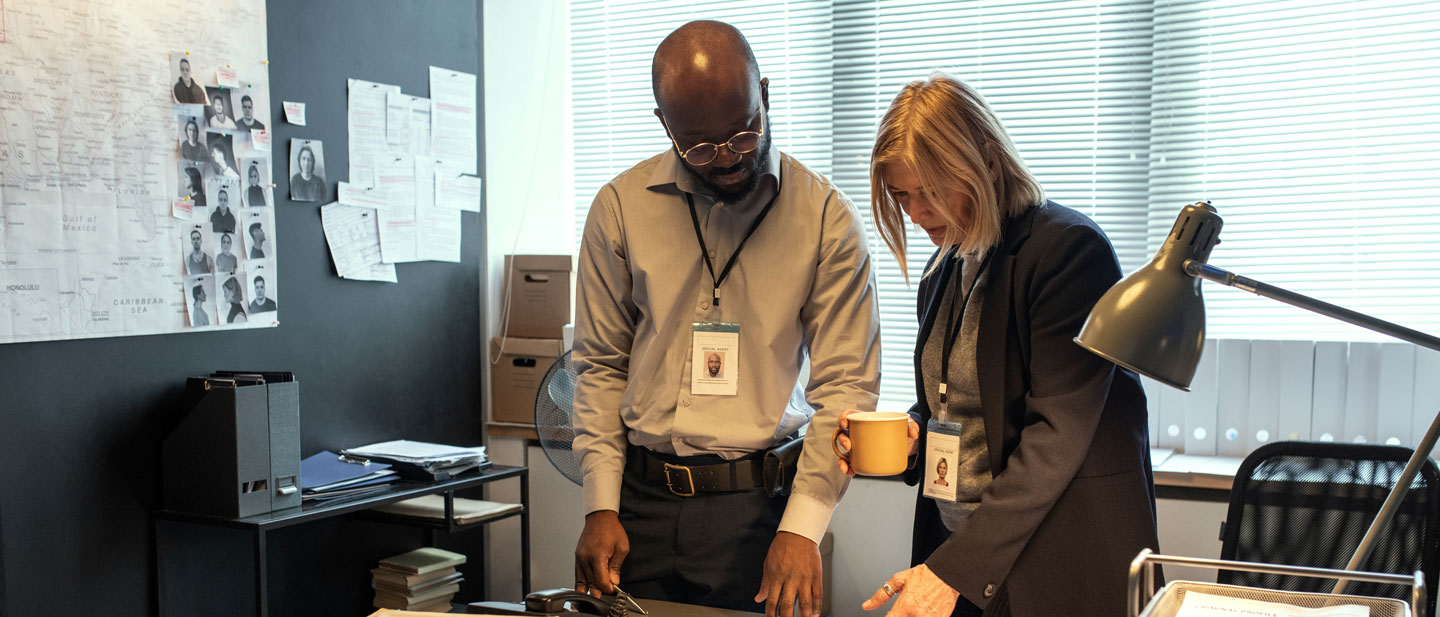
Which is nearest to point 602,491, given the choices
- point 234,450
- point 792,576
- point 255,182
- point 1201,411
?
point 792,576

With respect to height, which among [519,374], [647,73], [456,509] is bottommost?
[456,509]

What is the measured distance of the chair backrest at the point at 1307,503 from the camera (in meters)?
1.94

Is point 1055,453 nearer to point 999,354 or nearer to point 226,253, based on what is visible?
point 999,354

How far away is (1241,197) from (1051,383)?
6.65 feet

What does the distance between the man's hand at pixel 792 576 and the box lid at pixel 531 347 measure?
2080 millimetres

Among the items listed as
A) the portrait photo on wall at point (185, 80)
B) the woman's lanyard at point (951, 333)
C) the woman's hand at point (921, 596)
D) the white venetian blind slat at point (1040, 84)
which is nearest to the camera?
the woman's hand at point (921, 596)

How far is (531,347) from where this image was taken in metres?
3.71

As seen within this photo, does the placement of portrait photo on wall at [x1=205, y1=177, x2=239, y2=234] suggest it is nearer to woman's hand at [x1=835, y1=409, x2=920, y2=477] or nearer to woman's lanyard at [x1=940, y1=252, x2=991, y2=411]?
woman's hand at [x1=835, y1=409, x2=920, y2=477]

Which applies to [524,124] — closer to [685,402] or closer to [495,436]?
[495,436]

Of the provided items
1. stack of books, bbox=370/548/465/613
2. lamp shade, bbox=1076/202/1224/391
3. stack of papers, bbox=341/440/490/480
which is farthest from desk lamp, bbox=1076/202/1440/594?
stack of books, bbox=370/548/465/613

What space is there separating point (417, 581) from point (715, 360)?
6.05 ft

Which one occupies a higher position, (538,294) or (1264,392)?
(538,294)

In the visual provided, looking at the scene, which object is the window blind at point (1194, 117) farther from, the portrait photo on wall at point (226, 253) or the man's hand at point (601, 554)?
the portrait photo on wall at point (226, 253)

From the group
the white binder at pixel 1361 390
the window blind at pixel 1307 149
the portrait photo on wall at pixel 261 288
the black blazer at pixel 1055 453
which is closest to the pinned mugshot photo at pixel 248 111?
the portrait photo on wall at pixel 261 288
